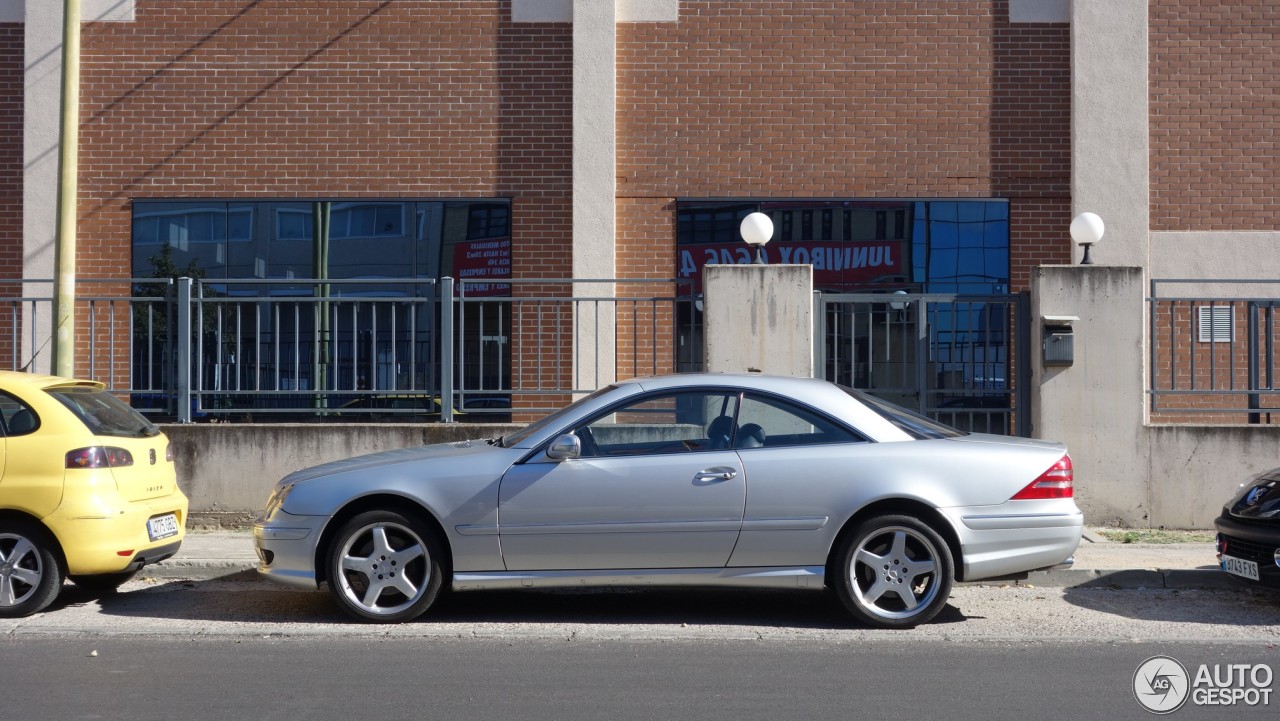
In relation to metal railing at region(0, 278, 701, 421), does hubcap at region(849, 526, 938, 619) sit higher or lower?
lower

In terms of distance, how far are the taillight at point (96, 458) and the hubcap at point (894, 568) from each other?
4.55 metres

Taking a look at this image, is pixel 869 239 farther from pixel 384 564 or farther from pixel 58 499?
pixel 58 499

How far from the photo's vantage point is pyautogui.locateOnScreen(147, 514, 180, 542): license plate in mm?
7375

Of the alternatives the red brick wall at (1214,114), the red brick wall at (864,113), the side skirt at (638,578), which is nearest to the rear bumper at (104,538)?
the side skirt at (638,578)

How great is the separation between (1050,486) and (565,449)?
113 inches

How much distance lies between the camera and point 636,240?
13258 mm

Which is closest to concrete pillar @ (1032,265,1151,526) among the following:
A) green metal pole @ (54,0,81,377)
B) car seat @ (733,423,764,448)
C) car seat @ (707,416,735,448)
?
car seat @ (733,423,764,448)

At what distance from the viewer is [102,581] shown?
7852mm

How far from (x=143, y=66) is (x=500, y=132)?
4.15 meters

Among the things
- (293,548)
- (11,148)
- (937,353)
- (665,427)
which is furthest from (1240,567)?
(11,148)

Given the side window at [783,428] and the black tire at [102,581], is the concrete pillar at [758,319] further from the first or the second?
the black tire at [102,581]

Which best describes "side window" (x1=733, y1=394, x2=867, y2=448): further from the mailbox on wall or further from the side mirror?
the mailbox on wall

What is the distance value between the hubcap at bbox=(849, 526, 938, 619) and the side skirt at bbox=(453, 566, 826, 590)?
0.87 ft

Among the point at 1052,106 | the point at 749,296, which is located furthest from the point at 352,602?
the point at 1052,106
